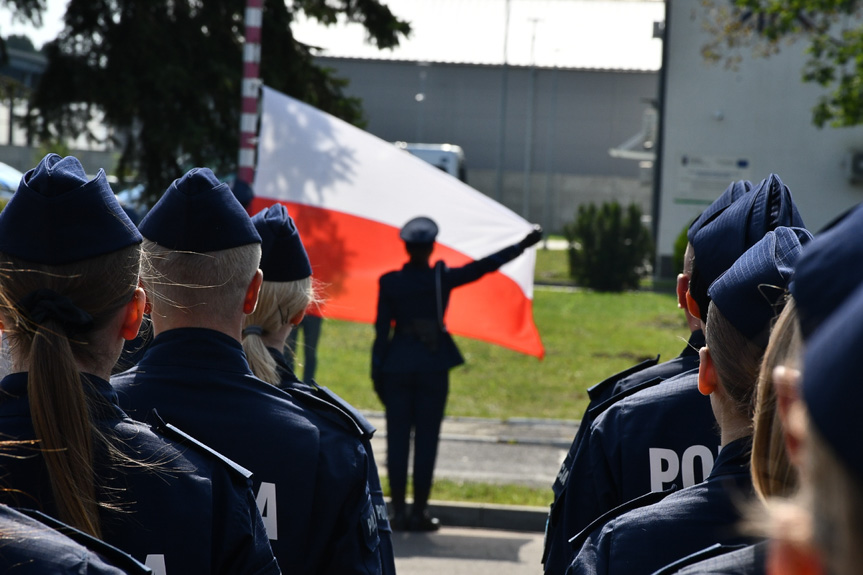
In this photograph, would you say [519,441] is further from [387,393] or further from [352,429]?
[352,429]

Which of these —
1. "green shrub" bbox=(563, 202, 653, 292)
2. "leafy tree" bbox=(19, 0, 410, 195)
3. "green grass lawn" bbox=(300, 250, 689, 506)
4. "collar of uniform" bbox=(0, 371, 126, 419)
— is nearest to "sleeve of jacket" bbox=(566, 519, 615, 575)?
"collar of uniform" bbox=(0, 371, 126, 419)

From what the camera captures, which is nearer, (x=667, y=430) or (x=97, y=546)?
(x=97, y=546)

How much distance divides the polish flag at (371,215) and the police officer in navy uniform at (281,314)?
374 cm

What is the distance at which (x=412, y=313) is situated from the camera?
6742mm

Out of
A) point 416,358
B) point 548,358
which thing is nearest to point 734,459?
point 416,358

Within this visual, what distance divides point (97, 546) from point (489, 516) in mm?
5654

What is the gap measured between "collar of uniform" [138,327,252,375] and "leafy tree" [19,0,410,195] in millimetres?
10550

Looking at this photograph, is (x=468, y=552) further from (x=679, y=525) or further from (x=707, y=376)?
(x=679, y=525)

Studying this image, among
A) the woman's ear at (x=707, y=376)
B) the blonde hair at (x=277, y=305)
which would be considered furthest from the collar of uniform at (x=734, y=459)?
the blonde hair at (x=277, y=305)

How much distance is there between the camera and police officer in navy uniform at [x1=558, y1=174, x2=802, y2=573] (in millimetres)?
2613

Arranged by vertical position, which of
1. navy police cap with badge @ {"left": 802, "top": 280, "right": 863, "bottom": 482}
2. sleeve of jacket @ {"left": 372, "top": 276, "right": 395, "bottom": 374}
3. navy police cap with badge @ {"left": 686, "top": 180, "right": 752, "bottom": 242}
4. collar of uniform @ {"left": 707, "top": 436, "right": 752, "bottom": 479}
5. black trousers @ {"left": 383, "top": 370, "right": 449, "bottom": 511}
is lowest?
black trousers @ {"left": 383, "top": 370, "right": 449, "bottom": 511}

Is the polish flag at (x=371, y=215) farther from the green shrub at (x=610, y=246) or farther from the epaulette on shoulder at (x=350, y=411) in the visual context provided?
the green shrub at (x=610, y=246)

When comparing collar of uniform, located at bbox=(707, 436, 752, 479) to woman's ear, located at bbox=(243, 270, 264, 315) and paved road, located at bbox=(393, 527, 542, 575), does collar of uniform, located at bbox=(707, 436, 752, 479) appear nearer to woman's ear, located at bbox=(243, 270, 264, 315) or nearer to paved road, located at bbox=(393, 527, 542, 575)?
woman's ear, located at bbox=(243, 270, 264, 315)

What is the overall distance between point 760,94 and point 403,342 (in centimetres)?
2331
